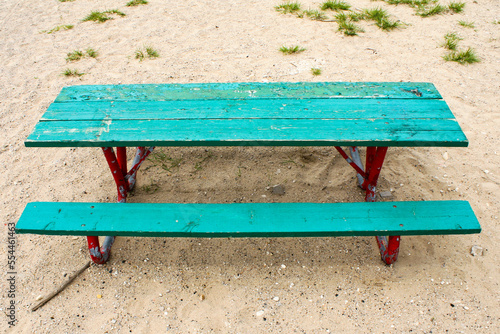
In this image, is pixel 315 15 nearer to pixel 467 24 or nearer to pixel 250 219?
pixel 467 24

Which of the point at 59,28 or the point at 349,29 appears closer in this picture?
the point at 349,29

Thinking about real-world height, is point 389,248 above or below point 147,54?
below

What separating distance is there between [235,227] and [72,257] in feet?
4.09

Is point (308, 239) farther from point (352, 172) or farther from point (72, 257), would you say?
point (72, 257)

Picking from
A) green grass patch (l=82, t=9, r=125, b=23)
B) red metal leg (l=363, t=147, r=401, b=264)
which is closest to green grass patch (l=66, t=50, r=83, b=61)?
green grass patch (l=82, t=9, r=125, b=23)

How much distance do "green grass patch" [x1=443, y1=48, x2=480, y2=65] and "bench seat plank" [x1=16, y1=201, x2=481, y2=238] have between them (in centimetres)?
286

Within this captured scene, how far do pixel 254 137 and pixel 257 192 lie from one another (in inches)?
38.1

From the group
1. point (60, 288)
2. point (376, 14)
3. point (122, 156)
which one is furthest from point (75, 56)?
point (376, 14)

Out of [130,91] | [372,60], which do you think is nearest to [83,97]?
[130,91]

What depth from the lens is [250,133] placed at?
212cm

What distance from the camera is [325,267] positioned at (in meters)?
2.46

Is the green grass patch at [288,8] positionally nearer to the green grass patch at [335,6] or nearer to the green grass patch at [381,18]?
the green grass patch at [335,6]

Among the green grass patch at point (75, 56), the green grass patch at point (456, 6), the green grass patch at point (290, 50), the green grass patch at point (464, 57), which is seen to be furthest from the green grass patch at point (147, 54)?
the green grass patch at point (456, 6)

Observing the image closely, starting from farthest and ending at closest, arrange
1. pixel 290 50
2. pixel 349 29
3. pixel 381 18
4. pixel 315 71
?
pixel 381 18, pixel 349 29, pixel 290 50, pixel 315 71
